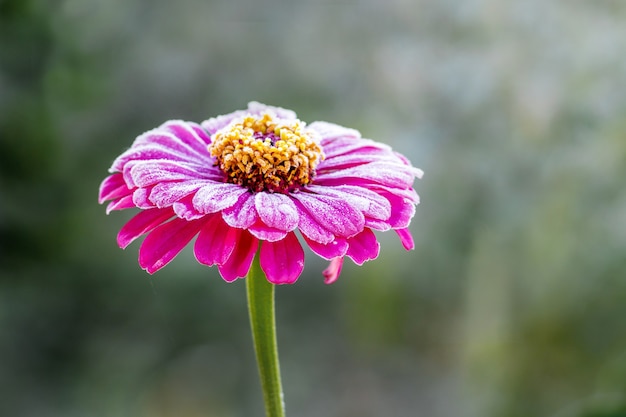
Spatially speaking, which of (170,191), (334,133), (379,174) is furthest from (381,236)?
(170,191)

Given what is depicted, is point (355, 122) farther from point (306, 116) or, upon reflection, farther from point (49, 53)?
point (49, 53)

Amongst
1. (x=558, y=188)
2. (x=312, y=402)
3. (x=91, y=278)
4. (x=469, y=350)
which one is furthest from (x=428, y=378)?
(x=91, y=278)

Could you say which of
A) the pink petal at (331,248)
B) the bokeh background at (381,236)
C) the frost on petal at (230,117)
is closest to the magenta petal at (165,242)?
the pink petal at (331,248)

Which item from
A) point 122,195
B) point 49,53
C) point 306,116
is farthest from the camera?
point 306,116

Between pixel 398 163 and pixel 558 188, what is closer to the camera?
pixel 398 163

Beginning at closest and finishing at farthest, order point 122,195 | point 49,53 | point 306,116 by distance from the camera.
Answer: point 122,195 < point 49,53 < point 306,116

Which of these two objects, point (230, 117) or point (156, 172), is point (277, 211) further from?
point (230, 117)

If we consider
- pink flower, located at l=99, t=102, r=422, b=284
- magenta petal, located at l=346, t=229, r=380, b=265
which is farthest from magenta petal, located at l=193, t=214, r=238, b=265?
magenta petal, located at l=346, t=229, r=380, b=265
